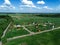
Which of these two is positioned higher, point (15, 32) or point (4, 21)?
point (4, 21)

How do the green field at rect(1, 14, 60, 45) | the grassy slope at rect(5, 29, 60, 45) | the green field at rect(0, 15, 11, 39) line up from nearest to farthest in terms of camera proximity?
the grassy slope at rect(5, 29, 60, 45) → the green field at rect(1, 14, 60, 45) → the green field at rect(0, 15, 11, 39)

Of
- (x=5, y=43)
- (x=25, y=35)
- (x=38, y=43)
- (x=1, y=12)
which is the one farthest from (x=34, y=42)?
(x=1, y=12)

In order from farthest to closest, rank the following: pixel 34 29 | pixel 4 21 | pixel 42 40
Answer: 1. pixel 4 21
2. pixel 34 29
3. pixel 42 40

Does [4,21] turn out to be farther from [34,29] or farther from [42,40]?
[42,40]

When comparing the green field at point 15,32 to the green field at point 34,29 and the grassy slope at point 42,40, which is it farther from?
the grassy slope at point 42,40

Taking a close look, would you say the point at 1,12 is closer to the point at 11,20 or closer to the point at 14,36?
the point at 11,20

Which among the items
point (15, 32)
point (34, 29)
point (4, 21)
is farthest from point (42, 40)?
point (4, 21)

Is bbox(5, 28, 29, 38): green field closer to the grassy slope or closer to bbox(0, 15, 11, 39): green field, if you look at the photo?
the grassy slope

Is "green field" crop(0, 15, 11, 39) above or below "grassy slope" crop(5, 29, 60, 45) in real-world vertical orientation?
above

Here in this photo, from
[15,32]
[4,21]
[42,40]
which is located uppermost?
[4,21]

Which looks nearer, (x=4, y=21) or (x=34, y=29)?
(x=34, y=29)

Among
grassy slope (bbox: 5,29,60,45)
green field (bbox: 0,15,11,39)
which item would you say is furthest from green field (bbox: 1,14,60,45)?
green field (bbox: 0,15,11,39)
